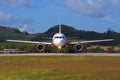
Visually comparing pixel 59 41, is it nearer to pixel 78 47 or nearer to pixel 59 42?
pixel 59 42

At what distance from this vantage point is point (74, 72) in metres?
35.1

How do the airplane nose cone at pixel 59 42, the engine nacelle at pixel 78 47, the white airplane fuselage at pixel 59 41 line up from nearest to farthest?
the airplane nose cone at pixel 59 42 → the white airplane fuselage at pixel 59 41 → the engine nacelle at pixel 78 47

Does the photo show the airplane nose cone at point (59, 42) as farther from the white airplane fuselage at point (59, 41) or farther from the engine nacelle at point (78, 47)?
the engine nacelle at point (78, 47)

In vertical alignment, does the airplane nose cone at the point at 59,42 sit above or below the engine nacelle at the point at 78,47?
above

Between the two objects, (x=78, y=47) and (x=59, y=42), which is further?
(x=78, y=47)

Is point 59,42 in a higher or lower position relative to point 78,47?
higher

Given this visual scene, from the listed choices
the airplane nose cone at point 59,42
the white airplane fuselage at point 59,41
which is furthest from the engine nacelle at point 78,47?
the airplane nose cone at point 59,42

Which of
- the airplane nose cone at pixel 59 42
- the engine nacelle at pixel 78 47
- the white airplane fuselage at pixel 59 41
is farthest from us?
the engine nacelle at pixel 78 47

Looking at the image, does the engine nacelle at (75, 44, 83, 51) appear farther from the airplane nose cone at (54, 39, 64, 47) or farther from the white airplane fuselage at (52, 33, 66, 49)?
the airplane nose cone at (54, 39, 64, 47)

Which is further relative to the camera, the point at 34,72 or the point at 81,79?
the point at 34,72

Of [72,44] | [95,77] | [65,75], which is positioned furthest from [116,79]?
[72,44]

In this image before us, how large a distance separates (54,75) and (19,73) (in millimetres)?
2996

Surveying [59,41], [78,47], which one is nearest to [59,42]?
[59,41]

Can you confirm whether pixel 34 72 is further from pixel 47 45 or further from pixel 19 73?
pixel 47 45
